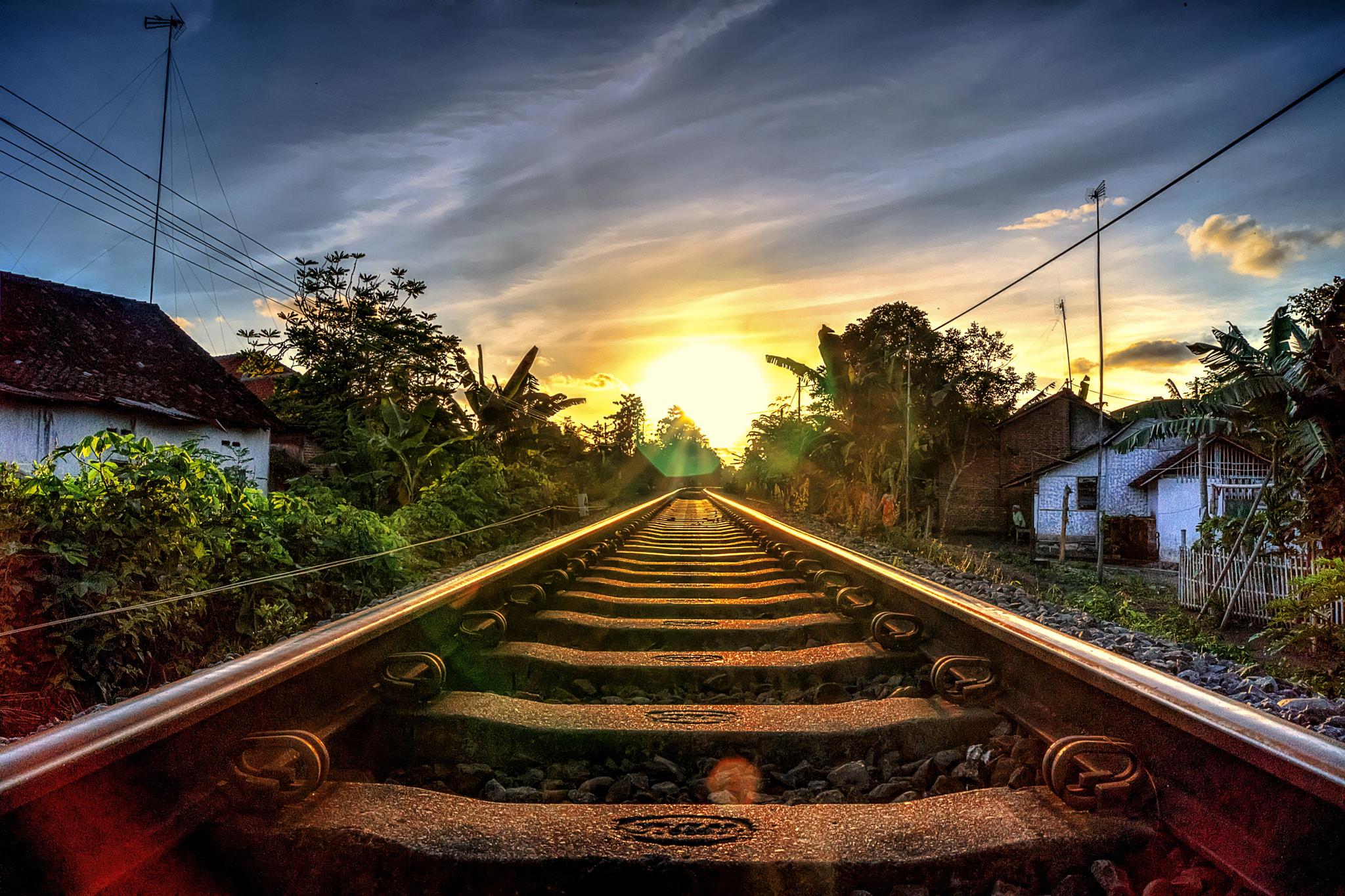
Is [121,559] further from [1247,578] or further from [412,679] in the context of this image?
[1247,578]

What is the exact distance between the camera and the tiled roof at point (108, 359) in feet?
39.1

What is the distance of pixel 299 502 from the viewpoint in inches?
262

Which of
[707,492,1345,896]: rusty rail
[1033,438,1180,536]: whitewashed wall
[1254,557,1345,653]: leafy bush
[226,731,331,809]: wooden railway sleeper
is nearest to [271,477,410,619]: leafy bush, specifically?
[226,731,331,809]: wooden railway sleeper

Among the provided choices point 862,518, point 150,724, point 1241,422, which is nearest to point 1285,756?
point 150,724

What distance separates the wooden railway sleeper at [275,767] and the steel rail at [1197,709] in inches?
65.1

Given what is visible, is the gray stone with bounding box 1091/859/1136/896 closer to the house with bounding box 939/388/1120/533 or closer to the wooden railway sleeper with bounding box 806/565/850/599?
the wooden railway sleeper with bounding box 806/565/850/599

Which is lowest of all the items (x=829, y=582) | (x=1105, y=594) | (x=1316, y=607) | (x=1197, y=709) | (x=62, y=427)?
(x=1105, y=594)

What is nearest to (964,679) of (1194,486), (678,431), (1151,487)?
(1194,486)

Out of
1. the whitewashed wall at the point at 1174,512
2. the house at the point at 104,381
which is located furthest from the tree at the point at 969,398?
the house at the point at 104,381

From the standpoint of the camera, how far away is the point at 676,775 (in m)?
1.80

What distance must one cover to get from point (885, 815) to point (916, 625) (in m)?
1.52

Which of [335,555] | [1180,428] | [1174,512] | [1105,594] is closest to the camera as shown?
[335,555]

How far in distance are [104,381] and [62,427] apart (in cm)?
154

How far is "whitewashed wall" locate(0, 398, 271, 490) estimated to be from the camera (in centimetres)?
1088
